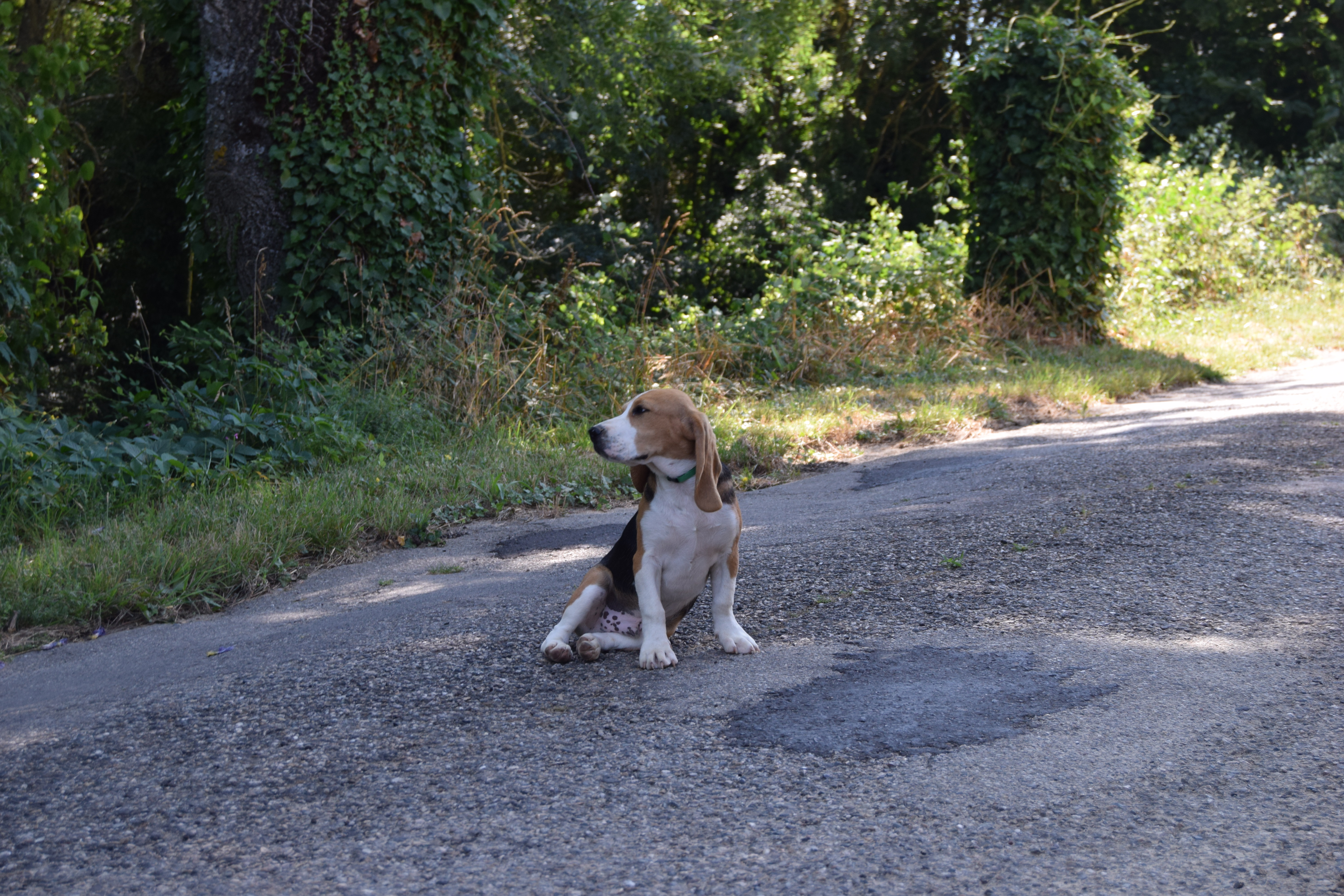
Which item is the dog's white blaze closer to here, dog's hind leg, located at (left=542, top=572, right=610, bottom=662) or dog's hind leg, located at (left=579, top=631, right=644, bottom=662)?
dog's hind leg, located at (left=542, top=572, right=610, bottom=662)

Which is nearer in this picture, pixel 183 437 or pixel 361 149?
pixel 183 437

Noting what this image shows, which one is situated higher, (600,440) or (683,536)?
(600,440)

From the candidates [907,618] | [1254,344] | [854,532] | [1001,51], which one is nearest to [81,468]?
[854,532]

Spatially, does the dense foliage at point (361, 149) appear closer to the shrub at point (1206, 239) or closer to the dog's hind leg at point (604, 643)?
the dog's hind leg at point (604, 643)

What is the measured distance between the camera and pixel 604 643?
12.1ft

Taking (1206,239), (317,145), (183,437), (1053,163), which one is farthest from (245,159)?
(1206,239)

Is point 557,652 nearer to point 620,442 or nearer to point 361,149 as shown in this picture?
point 620,442

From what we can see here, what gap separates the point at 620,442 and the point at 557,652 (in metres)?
0.74

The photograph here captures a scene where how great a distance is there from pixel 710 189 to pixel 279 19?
644 inches

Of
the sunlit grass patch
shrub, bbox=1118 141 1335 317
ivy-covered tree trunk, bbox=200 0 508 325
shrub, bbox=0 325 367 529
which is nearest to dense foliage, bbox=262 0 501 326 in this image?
ivy-covered tree trunk, bbox=200 0 508 325

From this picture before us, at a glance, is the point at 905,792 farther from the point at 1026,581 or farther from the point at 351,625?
the point at 351,625

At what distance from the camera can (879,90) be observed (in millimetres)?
22641

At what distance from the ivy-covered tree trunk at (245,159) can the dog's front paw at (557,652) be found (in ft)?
20.2

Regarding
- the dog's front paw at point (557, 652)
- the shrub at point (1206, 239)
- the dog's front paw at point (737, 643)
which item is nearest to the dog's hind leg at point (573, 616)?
the dog's front paw at point (557, 652)
